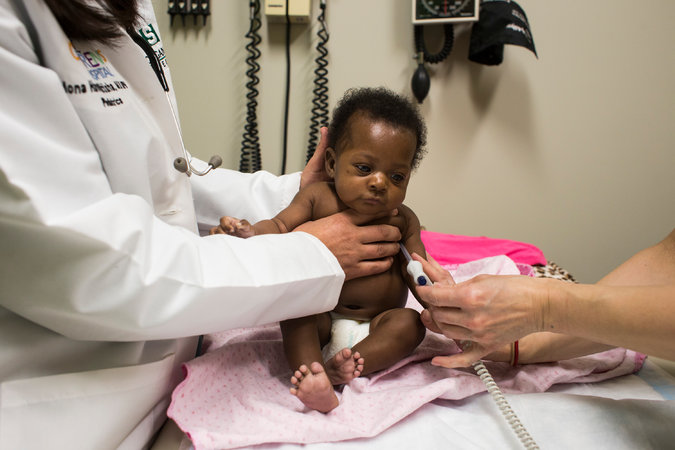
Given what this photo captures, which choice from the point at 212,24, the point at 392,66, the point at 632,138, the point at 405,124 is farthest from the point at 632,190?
the point at 212,24

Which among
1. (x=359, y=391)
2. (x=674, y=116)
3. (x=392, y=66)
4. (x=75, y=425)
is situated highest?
(x=392, y=66)

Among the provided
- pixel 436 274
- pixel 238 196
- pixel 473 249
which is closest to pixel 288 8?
pixel 238 196

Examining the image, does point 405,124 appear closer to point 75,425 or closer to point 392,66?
point 75,425

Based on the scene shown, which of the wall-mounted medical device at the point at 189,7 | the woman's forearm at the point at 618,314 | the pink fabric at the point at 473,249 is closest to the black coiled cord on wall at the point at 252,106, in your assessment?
→ the wall-mounted medical device at the point at 189,7

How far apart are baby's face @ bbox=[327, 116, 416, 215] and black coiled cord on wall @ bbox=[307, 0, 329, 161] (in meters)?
0.86

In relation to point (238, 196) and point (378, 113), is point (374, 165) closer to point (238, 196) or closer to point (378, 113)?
point (378, 113)

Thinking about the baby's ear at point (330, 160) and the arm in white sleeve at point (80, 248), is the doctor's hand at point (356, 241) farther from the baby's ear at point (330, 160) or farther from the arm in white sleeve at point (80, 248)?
the arm in white sleeve at point (80, 248)

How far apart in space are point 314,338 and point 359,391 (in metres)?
0.13

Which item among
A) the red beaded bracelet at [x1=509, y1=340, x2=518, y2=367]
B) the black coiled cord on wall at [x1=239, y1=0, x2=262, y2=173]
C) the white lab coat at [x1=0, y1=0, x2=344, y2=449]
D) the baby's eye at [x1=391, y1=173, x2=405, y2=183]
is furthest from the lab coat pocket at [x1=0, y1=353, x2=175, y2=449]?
the black coiled cord on wall at [x1=239, y1=0, x2=262, y2=173]

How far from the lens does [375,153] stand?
0.91m

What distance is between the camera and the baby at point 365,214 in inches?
33.2

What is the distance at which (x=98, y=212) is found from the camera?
22.2 inches

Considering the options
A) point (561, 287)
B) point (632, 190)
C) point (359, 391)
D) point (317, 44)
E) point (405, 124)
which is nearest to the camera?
point (561, 287)

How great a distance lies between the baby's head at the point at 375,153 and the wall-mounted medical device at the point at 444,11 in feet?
2.58
